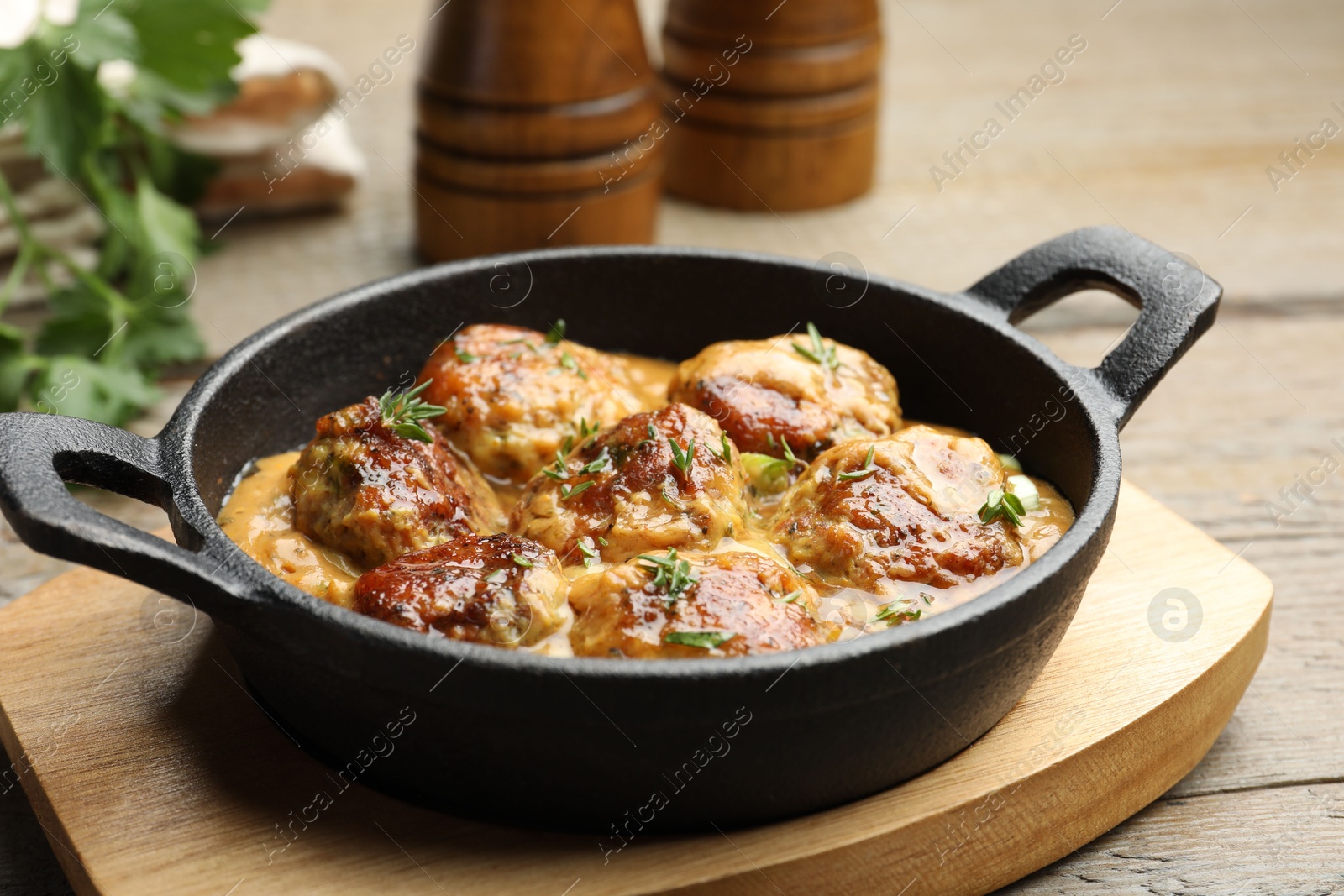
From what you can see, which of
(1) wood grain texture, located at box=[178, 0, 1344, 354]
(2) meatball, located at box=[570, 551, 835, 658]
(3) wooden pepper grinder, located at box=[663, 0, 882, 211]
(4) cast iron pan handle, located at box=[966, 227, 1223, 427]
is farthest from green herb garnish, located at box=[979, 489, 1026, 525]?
(3) wooden pepper grinder, located at box=[663, 0, 882, 211]

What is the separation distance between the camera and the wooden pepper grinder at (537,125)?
4.17 m

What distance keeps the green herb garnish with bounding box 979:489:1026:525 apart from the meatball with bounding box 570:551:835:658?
16.9 inches

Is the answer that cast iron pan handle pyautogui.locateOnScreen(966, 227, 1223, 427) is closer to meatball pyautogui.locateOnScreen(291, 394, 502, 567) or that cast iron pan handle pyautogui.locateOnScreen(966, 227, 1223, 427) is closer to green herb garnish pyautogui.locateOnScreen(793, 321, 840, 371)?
green herb garnish pyautogui.locateOnScreen(793, 321, 840, 371)

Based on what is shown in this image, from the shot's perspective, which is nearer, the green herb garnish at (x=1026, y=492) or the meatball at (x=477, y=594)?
the meatball at (x=477, y=594)

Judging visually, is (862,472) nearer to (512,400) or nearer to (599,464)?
(599,464)

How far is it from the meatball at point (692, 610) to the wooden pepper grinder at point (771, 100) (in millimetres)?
3129

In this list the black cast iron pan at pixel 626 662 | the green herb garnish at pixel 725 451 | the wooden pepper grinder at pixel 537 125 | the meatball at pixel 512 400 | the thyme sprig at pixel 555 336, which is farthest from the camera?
the wooden pepper grinder at pixel 537 125

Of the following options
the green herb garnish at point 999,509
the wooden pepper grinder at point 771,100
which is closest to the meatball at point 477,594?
the green herb garnish at point 999,509

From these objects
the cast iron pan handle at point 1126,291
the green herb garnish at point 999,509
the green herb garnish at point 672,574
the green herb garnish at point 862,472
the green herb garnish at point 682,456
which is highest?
the cast iron pan handle at point 1126,291

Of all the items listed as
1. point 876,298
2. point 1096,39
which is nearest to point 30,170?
point 876,298

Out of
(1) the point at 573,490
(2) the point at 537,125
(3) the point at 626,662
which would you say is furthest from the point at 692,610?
(2) the point at 537,125

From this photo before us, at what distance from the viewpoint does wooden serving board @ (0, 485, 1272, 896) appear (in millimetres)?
2104

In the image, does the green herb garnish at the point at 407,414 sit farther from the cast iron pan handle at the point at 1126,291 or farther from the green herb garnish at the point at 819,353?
the cast iron pan handle at the point at 1126,291

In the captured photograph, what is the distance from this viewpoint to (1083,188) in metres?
5.54
